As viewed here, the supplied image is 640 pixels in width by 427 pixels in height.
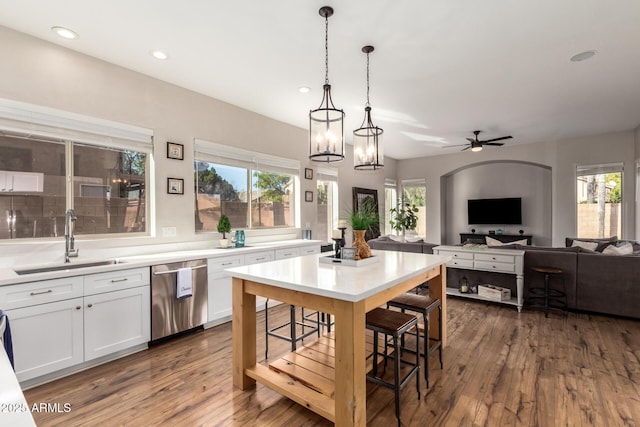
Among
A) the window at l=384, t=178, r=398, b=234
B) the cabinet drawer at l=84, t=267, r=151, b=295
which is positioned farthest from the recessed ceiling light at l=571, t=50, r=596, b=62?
the window at l=384, t=178, r=398, b=234

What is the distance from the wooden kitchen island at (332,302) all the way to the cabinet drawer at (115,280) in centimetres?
116

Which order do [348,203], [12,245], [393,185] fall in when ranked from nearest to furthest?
1. [12,245]
2. [348,203]
3. [393,185]

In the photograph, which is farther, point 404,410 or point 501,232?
point 501,232

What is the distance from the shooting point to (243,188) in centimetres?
464

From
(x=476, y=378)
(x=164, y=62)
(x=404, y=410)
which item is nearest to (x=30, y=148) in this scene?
(x=164, y=62)

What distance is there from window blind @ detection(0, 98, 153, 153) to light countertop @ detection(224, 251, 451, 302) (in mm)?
2135

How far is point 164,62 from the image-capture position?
10.4 ft

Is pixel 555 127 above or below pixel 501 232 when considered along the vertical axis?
above

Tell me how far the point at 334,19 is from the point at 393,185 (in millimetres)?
6435

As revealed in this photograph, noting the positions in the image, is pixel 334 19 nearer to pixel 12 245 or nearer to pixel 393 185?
pixel 12 245

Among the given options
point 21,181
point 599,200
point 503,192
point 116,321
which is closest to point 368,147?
point 116,321

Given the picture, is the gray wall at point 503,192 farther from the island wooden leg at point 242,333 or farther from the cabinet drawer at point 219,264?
the island wooden leg at point 242,333

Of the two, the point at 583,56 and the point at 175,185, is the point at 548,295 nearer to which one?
the point at 583,56

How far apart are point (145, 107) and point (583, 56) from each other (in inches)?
177
